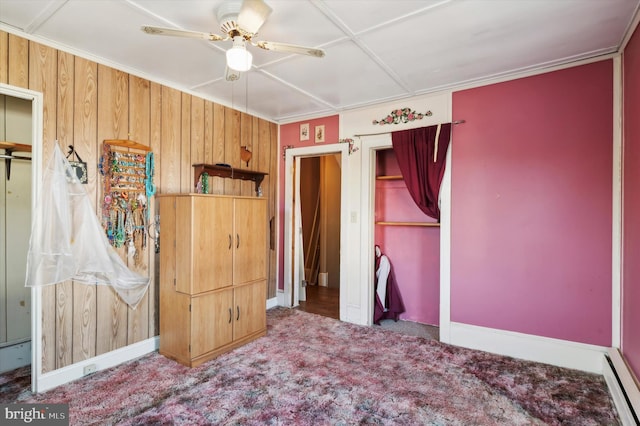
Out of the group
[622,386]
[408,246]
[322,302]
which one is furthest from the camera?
[322,302]

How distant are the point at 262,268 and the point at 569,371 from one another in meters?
2.85

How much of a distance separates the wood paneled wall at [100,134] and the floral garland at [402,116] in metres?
1.88

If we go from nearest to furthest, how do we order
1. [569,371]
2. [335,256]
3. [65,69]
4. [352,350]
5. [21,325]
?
[65,69], [569,371], [21,325], [352,350], [335,256]

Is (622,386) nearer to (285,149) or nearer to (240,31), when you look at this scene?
A: (240,31)

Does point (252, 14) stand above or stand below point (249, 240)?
above

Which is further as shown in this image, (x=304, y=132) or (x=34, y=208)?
(x=304, y=132)

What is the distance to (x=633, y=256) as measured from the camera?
7.07 feet

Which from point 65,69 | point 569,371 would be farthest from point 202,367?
point 569,371

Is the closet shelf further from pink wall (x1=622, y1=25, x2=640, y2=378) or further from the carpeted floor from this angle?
pink wall (x1=622, y1=25, x2=640, y2=378)

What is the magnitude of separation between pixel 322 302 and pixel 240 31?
3.69 meters

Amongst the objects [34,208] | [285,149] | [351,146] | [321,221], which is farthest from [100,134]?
[321,221]

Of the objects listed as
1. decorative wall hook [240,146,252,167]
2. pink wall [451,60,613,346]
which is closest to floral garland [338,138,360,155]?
pink wall [451,60,613,346]

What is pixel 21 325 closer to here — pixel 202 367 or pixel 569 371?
pixel 202 367

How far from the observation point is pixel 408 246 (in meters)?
3.97
